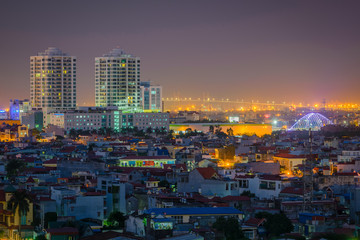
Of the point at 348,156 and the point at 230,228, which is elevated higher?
the point at 348,156

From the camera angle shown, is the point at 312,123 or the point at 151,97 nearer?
the point at 312,123

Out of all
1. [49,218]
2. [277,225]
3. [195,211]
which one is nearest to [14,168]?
[49,218]

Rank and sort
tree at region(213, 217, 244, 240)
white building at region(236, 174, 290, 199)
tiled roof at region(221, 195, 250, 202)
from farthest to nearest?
white building at region(236, 174, 290, 199), tiled roof at region(221, 195, 250, 202), tree at region(213, 217, 244, 240)

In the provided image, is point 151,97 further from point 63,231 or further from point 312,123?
point 63,231

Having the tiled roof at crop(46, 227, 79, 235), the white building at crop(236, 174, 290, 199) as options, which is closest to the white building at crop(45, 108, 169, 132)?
the white building at crop(236, 174, 290, 199)

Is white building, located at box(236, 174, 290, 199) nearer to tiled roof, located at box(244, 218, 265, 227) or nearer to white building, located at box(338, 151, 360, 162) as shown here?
tiled roof, located at box(244, 218, 265, 227)

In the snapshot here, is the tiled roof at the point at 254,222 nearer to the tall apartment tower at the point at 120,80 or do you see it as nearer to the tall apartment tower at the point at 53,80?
the tall apartment tower at the point at 53,80

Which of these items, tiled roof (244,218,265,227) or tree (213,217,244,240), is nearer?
tree (213,217,244,240)
